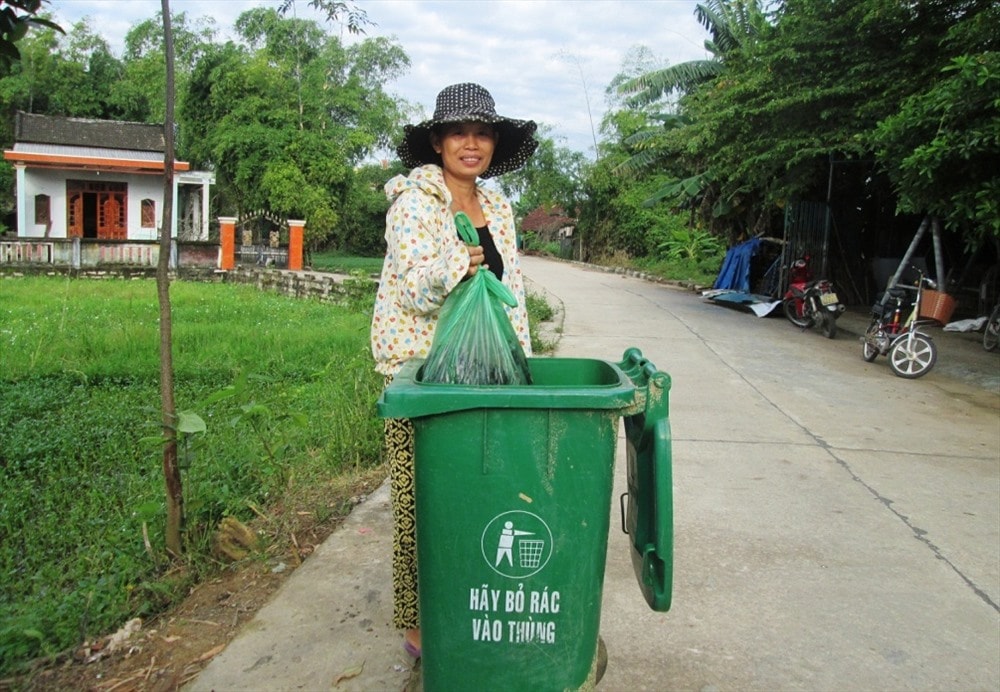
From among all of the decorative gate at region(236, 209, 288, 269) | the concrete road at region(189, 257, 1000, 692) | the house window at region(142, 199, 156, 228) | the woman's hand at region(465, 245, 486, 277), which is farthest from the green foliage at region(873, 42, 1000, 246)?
the house window at region(142, 199, 156, 228)

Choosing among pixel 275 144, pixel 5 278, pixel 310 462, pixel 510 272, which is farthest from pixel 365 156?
pixel 510 272

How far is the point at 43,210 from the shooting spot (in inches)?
916

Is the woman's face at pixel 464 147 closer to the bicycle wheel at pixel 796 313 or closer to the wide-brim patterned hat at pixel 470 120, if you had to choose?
the wide-brim patterned hat at pixel 470 120

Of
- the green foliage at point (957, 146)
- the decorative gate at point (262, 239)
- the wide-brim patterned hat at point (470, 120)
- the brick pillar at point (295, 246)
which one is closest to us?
the wide-brim patterned hat at point (470, 120)

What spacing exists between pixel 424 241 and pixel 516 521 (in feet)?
Answer: 2.77

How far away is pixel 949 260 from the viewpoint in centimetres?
1145

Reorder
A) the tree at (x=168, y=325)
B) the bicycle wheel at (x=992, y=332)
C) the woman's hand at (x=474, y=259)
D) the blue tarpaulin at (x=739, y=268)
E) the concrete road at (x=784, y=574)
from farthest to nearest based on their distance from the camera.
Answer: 1. the blue tarpaulin at (x=739, y=268)
2. the bicycle wheel at (x=992, y=332)
3. the tree at (x=168, y=325)
4. the concrete road at (x=784, y=574)
5. the woman's hand at (x=474, y=259)

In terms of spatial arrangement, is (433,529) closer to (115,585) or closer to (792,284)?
(115,585)

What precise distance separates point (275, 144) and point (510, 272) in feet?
73.6

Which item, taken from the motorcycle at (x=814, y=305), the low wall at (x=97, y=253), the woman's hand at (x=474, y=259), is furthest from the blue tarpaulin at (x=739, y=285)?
the low wall at (x=97, y=253)

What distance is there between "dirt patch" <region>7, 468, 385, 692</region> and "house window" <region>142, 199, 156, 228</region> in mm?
22981

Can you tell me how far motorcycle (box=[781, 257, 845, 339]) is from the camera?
10.1 metres

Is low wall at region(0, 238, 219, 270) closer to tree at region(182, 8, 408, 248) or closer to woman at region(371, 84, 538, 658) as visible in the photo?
tree at region(182, 8, 408, 248)

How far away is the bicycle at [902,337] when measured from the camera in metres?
7.49
